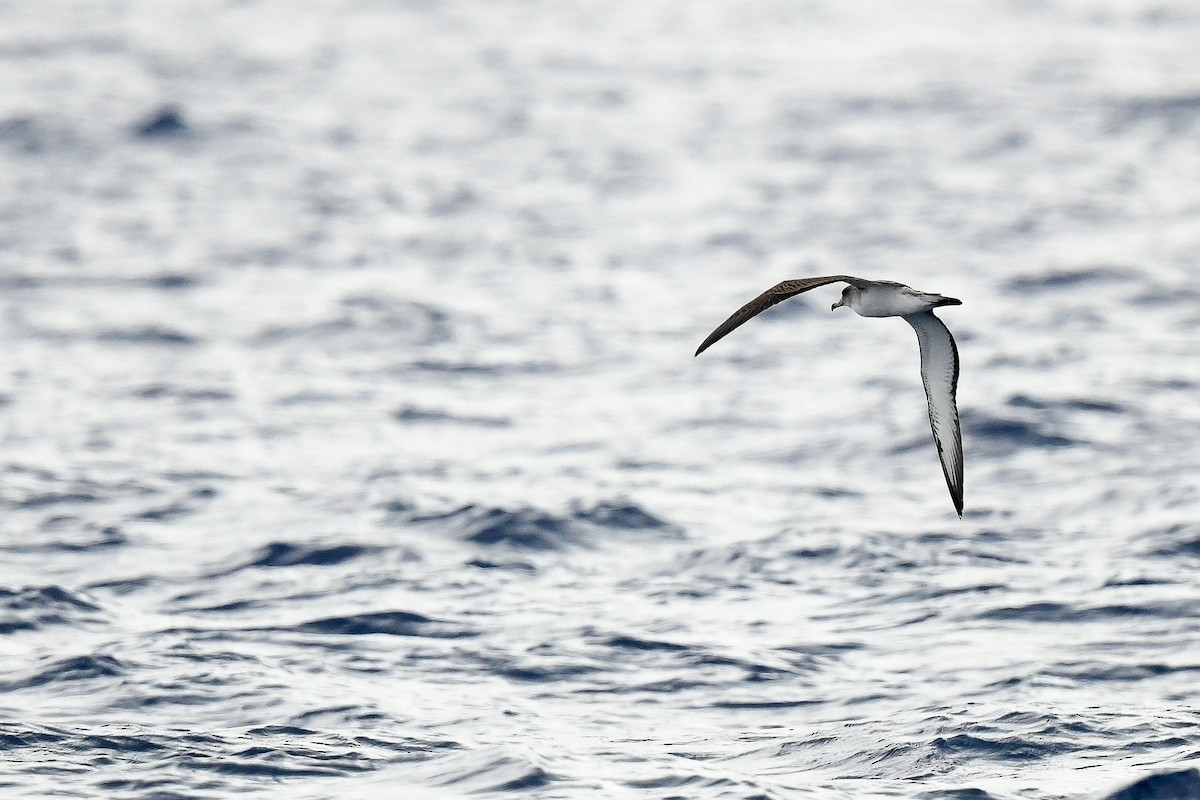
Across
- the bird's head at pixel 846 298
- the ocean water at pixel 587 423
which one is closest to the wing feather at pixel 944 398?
the bird's head at pixel 846 298

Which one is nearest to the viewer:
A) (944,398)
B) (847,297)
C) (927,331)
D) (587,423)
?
(847,297)

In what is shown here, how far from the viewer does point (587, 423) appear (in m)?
23.2

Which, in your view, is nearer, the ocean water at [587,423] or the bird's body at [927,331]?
the bird's body at [927,331]

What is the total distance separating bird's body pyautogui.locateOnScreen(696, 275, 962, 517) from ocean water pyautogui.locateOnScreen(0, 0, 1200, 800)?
2.25 m

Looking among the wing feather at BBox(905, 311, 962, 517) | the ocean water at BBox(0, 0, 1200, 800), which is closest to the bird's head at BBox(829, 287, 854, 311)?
the wing feather at BBox(905, 311, 962, 517)

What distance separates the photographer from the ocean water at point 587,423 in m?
14.7

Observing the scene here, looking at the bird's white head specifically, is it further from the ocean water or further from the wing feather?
the ocean water

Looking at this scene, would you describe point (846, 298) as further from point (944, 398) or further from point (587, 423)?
point (587, 423)

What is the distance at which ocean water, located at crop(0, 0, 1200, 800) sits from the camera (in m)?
14.7

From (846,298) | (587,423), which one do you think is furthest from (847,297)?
(587,423)

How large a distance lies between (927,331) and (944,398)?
27.8 inches

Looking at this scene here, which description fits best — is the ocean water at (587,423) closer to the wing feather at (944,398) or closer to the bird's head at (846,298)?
the wing feather at (944,398)

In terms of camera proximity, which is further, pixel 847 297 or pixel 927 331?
pixel 927 331

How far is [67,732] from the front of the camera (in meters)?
14.5
